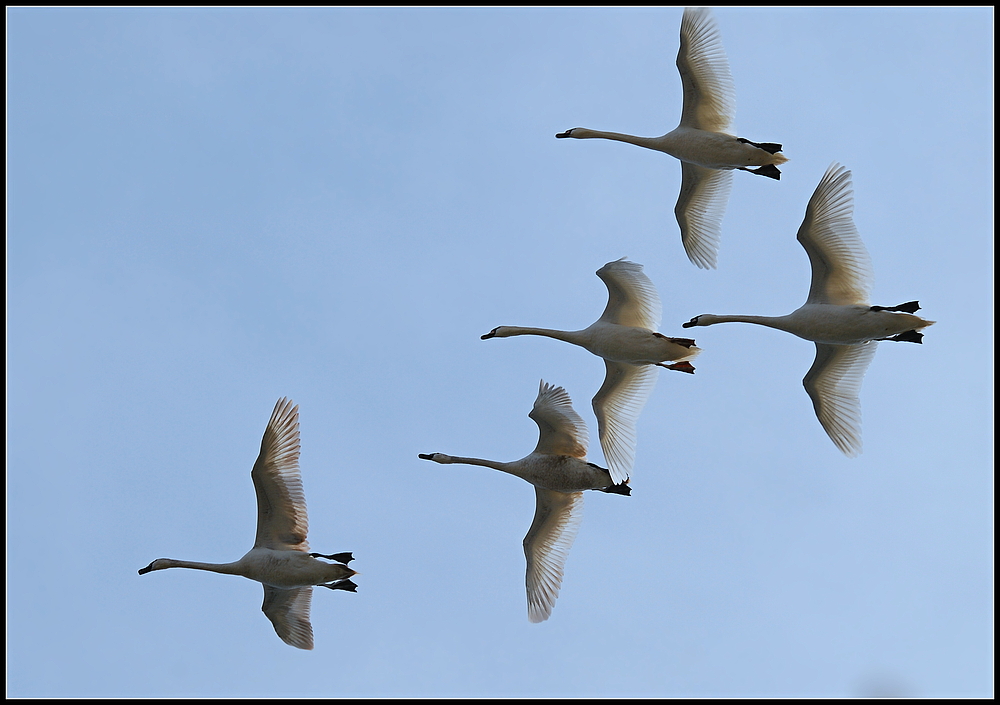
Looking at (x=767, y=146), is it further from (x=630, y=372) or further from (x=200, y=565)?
(x=200, y=565)

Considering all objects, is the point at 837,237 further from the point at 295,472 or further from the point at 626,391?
the point at 295,472

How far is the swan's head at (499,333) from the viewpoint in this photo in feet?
90.6

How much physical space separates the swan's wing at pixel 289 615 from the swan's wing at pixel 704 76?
14.4 m

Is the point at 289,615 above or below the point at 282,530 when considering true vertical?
below

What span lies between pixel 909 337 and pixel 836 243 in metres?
2.53

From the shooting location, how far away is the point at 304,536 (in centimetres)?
2559

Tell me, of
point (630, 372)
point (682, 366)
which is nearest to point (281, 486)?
point (630, 372)

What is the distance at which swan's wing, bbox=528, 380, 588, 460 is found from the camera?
25484mm

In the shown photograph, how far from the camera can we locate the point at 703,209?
2805 cm

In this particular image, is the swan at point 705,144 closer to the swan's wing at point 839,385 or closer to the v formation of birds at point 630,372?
the v formation of birds at point 630,372

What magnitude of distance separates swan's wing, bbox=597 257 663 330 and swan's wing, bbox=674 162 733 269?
2184mm

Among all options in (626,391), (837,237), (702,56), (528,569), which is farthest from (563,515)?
(702,56)

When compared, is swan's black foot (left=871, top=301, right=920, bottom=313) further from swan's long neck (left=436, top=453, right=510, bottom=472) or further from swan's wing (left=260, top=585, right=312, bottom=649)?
swan's wing (left=260, top=585, right=312, bottom=649)

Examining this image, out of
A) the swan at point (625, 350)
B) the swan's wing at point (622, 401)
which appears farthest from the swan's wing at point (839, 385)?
the swan's wing at point (622, 401)
